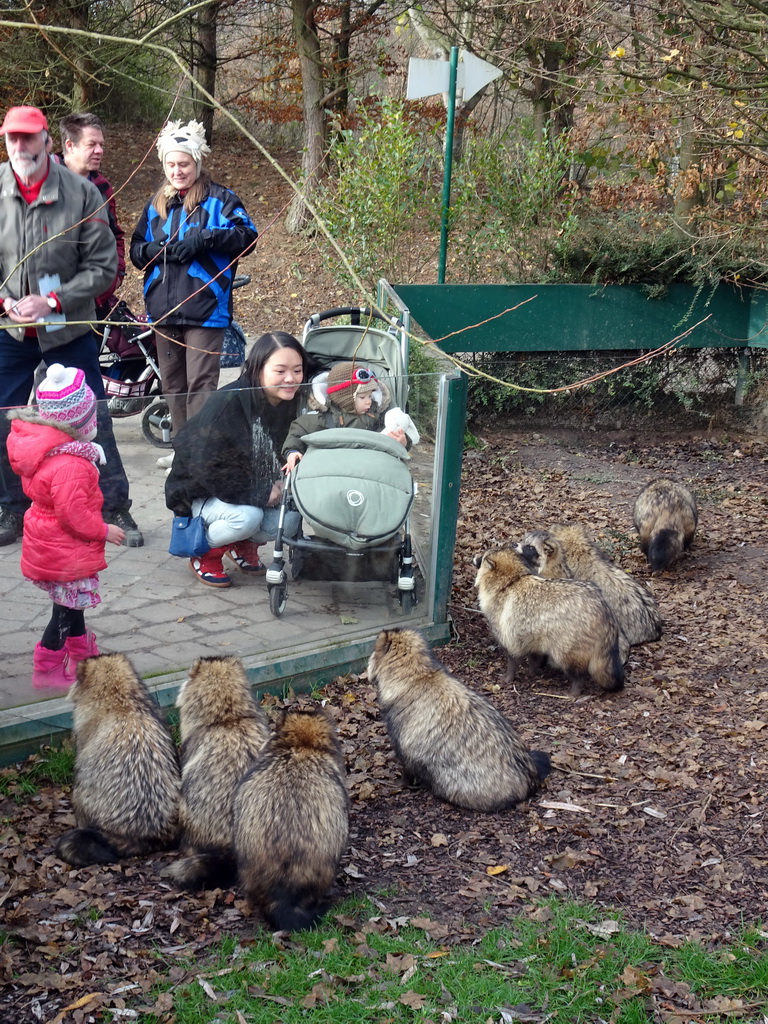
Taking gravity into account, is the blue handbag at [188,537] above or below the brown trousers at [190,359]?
below

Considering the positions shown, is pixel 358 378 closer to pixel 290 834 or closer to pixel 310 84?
pixel 290 834

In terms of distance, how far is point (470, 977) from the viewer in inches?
137

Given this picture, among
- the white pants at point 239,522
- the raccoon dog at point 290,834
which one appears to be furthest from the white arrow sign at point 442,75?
the raccoon dog at point 290,834

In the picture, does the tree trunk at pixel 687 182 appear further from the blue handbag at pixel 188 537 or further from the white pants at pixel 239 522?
the blue handbag at pixel 188 537

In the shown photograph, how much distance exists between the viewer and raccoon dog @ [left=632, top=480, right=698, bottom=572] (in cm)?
743

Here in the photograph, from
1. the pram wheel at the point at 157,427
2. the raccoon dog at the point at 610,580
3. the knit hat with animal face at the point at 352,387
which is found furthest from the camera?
the raccoon dog at the point at 610,580

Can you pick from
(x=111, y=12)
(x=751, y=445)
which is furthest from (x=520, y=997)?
(x=111, y=12)

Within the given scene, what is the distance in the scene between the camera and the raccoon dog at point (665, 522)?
7.43 metres

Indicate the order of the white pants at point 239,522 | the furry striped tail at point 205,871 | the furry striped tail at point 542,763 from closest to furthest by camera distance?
the furry striped tail at point 205,871
the furry striped tail at point 542,763
the white pants at point 239,522

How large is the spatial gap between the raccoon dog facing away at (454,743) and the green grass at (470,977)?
0.74 meters

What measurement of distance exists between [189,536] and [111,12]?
55.9ft

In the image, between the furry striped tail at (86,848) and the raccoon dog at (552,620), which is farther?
the raccoon dog at (552,620)

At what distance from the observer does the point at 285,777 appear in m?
3.77

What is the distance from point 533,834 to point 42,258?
13.4 ft
